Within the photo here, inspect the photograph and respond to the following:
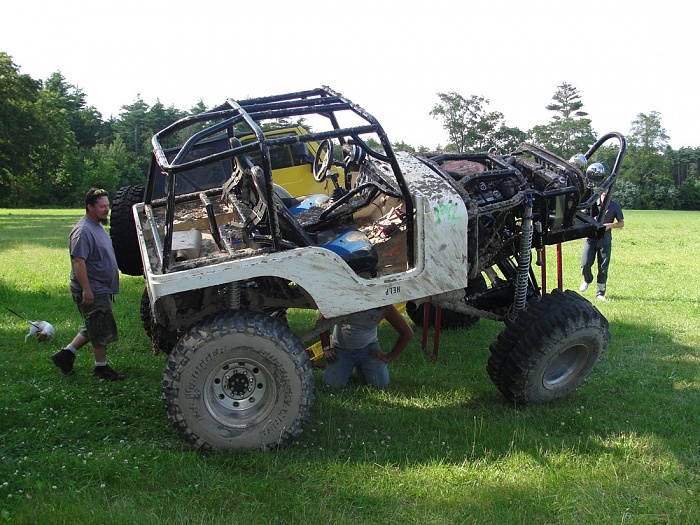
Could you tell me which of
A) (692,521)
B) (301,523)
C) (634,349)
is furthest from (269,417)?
(634,349)

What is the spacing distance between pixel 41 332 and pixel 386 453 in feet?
13.9

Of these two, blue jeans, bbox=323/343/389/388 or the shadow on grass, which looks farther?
blue jeans, bbox=323/343/389/388

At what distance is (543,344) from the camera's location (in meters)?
4.77

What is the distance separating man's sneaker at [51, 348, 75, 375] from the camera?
553 centimetres

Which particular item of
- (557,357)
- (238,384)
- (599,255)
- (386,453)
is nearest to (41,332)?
(238,384)

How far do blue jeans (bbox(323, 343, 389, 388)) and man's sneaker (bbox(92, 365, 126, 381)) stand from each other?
6.13ft

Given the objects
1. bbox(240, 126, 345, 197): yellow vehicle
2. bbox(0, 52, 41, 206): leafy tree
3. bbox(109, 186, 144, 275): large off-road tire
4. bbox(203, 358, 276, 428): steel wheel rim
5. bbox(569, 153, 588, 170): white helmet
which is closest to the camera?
bbox(203, 358, 276, 428): steel wheel rim

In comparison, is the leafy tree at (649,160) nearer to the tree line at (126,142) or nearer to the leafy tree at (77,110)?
the tree line at (126,142)

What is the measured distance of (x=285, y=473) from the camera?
387 centimetres

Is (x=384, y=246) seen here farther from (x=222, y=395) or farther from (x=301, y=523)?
(x=301, y=523)

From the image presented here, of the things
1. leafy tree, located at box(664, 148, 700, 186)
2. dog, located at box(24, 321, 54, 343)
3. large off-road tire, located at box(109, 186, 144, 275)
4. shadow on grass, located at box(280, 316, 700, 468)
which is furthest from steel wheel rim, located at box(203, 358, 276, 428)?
leafy tree, located at box(664, 148, 700, 186)

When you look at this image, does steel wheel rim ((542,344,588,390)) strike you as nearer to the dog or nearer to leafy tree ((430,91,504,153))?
the dog

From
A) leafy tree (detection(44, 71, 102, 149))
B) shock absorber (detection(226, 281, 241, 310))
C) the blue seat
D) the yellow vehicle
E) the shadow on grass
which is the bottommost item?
the shadow on grass

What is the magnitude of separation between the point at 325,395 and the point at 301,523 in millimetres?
1933
